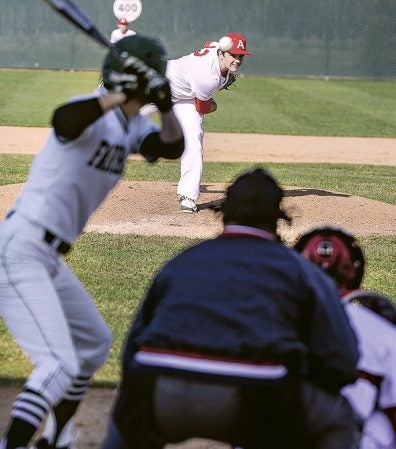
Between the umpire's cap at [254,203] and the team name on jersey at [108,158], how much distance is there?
27.5 inches

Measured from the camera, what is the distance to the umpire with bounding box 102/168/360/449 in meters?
→ 3.18

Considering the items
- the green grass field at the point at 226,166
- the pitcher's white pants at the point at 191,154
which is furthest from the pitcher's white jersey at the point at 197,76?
the green grass field at the point at 226,166

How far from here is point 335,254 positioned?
3.75 metres

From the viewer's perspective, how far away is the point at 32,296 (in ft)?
13.0

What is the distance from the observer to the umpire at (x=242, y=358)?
10.4ft

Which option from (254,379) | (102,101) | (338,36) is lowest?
(338,36)

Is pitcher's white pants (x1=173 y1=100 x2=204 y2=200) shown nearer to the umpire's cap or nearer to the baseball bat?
the baseball bat

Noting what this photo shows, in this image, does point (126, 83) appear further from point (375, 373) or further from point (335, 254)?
point (375, 373)

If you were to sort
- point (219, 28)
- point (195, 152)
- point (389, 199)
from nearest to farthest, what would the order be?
point (195, 152) → point (389, 199) → point (219, 28)

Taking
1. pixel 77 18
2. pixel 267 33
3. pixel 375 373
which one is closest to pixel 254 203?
pixel 375 373

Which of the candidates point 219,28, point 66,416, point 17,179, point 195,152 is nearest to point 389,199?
point 195,152

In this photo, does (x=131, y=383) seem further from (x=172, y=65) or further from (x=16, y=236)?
(x=172, y=65)

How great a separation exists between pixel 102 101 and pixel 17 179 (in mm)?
8419

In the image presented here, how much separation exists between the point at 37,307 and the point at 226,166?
10472 mm
